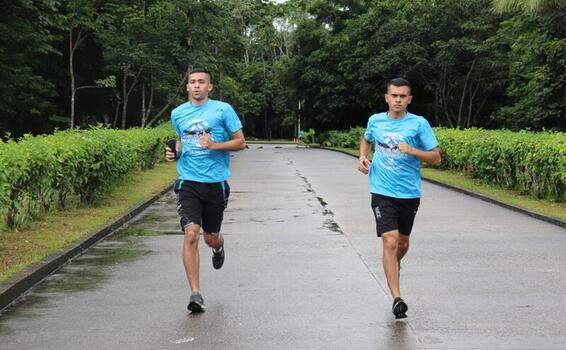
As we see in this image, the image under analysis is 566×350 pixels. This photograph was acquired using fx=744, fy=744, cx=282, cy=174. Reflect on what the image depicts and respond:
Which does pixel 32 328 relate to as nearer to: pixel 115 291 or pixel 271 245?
pixel 115 291

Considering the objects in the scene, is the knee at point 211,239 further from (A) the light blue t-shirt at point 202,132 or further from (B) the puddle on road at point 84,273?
(B) the puddle on road at point 84,273

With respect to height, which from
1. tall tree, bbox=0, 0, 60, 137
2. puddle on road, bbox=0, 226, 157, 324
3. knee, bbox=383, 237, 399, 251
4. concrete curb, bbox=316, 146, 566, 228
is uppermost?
tall tree, bbox=0, 0, 60, 137

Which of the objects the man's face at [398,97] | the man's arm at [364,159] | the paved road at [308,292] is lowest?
the paved road at [308,292]

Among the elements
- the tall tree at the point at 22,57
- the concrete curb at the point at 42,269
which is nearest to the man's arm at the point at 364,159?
the concrete curb at the point at 42,269

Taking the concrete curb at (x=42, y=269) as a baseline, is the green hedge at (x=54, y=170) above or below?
above

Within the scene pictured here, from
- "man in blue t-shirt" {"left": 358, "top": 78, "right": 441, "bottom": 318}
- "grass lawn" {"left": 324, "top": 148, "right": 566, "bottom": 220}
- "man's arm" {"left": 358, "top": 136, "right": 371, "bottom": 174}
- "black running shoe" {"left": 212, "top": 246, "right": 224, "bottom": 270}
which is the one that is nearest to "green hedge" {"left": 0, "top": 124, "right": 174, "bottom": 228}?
"black running shoe" {"left": 212, "top": 246, "right": 224, "bottom": 270}

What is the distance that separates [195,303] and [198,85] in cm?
188

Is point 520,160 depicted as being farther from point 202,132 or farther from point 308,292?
point 202,132

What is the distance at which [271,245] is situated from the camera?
10.4 meters

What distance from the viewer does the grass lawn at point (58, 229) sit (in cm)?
852

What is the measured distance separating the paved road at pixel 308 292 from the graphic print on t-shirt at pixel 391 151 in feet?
4.21

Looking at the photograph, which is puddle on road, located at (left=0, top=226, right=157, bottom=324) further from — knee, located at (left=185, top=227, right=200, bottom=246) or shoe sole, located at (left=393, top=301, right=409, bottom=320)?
shoe sole, located at (left=393, top=301, right=409, bottom=320)

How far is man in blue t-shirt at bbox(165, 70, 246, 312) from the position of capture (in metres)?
6.44

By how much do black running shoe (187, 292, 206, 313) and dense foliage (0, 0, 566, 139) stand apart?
2007cm
